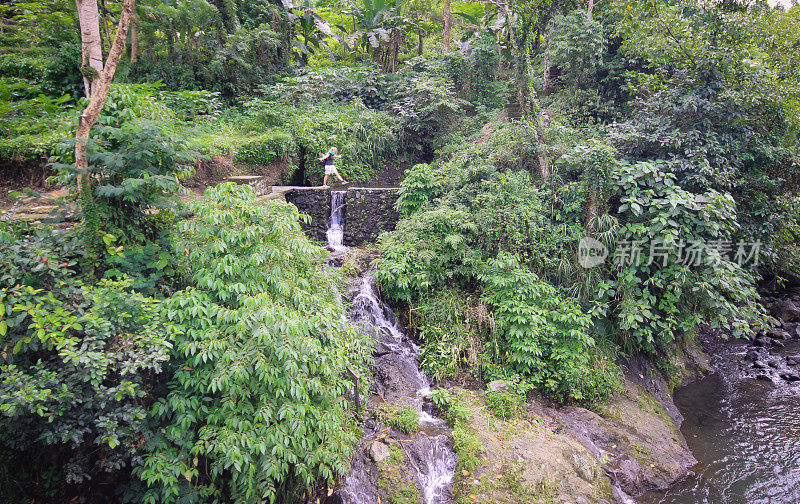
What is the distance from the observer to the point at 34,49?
11.3 metres

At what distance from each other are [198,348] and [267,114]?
9384 mm

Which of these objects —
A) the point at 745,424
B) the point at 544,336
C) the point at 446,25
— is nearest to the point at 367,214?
the point at 544,336

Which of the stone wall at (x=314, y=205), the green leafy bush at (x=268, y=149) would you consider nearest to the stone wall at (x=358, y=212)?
the stone wall at (x=314, y=205)

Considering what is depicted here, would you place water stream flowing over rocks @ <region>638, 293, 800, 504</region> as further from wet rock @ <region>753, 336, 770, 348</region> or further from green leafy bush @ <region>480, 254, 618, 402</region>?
green leafy bush @ <region>480, 254, 618, 402</region>

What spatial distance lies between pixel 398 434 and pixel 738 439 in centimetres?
654

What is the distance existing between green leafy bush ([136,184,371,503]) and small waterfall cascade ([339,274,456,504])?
680mm

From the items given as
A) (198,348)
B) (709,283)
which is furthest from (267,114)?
(709,283)

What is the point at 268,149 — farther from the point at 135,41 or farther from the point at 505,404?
the point at 505,404

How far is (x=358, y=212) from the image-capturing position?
36.7 ft

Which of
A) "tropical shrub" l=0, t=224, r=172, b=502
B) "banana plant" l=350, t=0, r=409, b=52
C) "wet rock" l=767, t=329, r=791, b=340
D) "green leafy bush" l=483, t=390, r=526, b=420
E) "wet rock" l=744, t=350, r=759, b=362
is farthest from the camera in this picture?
"banana plant" l=350, t=0, r=409, b=52

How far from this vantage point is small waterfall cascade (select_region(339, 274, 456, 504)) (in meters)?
5.52

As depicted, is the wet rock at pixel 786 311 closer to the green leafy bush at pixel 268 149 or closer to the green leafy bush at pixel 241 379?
the green leafy bush at pixel 241 379

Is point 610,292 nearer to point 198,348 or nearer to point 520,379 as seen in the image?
point 520,379

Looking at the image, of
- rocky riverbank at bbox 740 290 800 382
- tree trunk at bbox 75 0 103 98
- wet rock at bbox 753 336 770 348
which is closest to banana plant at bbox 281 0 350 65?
tree trunk at bbox 75 0 103 98
